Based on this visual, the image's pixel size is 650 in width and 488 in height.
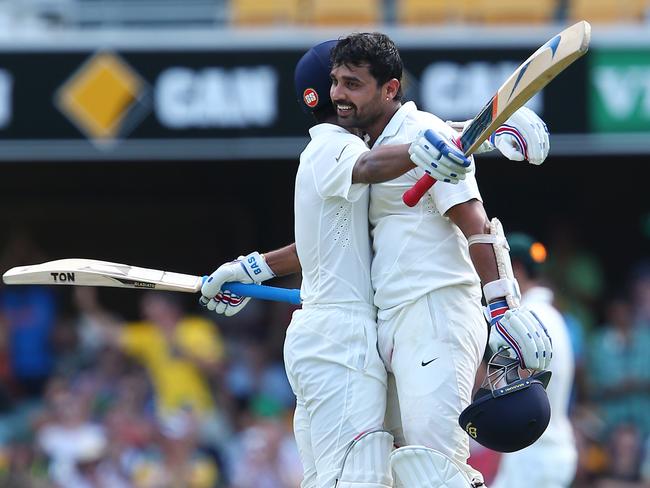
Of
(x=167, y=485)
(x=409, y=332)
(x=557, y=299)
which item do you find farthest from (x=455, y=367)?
(x=557, y=299)

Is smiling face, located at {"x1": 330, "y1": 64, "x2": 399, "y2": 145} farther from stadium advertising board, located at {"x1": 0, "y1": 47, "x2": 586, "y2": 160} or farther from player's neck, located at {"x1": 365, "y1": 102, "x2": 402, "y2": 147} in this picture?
stadium advertising board, located at {"x1": 0, "y1": 47, "x2": 586, "y2": 160}

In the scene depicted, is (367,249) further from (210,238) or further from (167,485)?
(210,238)

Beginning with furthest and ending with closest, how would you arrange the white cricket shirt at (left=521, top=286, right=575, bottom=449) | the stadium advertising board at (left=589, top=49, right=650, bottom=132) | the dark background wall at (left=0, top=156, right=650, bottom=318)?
the dark background wall at (left=0, top=156, right=650, bottom=318)
the stadium advertising board at (left=589, top=49, right=650, bottom=132)
the white cricket shirt at (left=521, top=286, right=575, bottom=449)

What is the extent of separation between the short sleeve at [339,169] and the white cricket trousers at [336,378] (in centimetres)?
43

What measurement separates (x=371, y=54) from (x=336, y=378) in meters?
1.13

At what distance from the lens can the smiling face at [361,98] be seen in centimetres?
476

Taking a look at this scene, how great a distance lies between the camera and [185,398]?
10500mm

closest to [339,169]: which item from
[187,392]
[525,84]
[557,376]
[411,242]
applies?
[411,242]

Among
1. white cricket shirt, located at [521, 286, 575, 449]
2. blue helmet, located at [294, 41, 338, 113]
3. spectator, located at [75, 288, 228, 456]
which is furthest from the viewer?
spectator, located at [75, 288, 228, 456]

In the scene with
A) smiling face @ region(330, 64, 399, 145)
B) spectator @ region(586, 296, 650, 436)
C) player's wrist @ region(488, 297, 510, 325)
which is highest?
smiling face @ region(330, 64, 399, 145)

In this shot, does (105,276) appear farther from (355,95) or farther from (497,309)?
(497,309)

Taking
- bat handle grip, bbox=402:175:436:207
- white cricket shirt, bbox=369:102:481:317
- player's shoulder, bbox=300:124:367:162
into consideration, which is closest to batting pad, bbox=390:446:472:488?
white cricket shirt, bbox=369:102:481:317

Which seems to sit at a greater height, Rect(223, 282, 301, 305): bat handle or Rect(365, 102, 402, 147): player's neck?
Rect(365, 102, 402, 147): player's neck

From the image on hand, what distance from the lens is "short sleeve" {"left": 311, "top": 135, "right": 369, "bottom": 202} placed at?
466 cm
